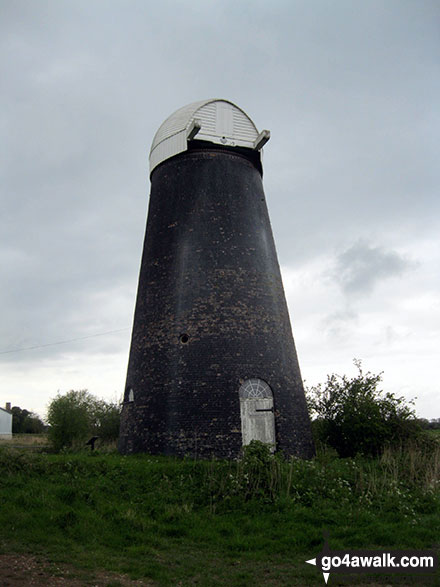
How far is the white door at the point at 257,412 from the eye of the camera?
15.0 meters

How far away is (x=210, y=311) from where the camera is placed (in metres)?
16.0

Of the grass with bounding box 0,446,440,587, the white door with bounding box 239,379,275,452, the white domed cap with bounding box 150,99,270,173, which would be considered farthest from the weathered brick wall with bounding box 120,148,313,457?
the grass with bounding box 0,446,440,587

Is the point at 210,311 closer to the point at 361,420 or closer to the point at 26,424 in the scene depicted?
the point at 361,420

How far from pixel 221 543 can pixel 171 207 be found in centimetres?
1134

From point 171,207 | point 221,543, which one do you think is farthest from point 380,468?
point 171,207

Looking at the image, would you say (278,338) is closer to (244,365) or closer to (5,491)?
(244,365)

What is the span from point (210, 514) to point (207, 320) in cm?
639

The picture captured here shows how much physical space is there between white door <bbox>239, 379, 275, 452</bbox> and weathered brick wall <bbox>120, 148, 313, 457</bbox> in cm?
18

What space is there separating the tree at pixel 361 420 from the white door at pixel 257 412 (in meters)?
3.81

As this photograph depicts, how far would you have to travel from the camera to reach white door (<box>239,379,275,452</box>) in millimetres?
15023

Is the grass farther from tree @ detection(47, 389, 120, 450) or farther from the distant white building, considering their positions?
the distant white building

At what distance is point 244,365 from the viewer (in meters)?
15.5
